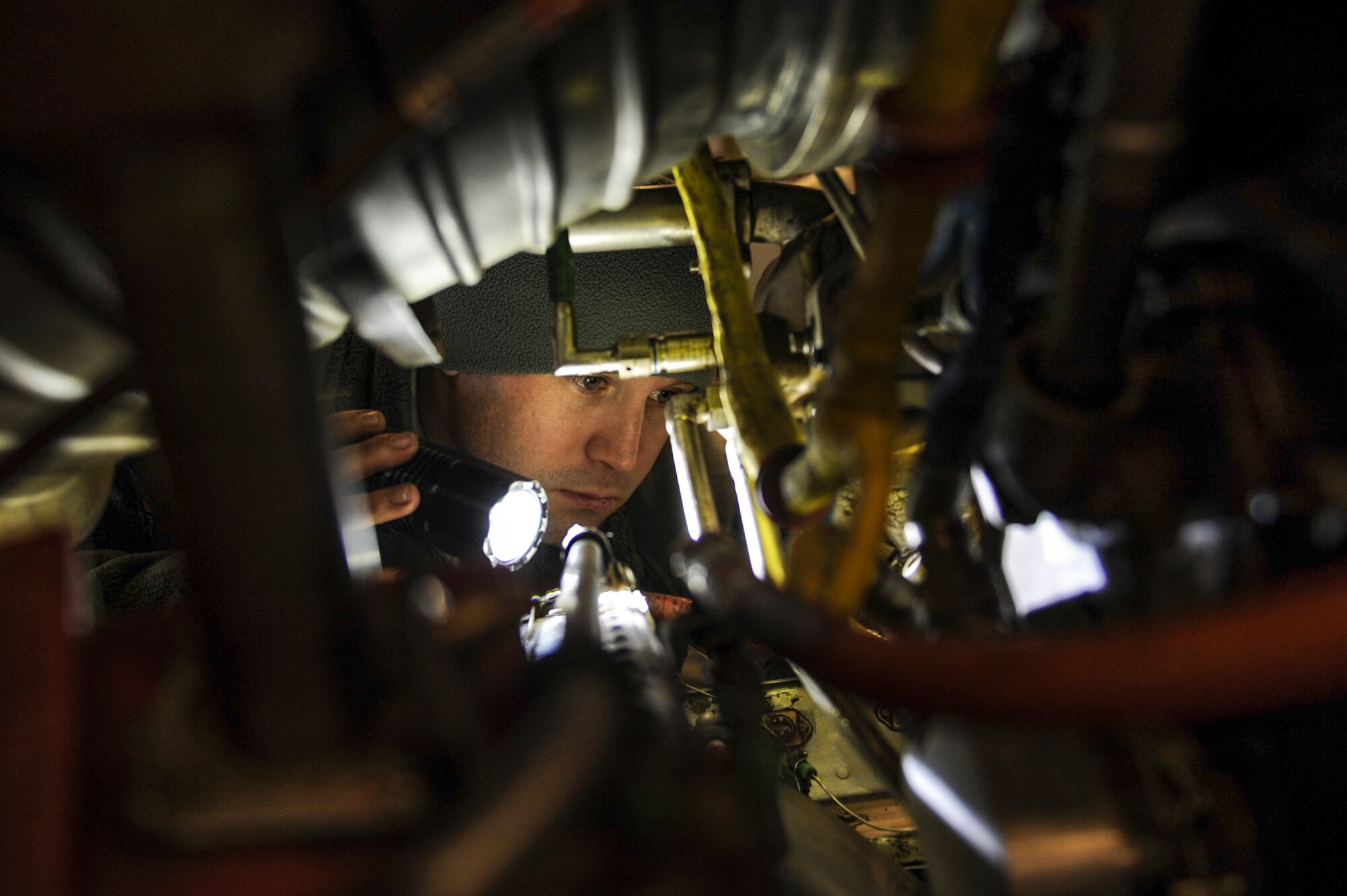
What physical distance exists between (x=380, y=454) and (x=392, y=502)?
73mm

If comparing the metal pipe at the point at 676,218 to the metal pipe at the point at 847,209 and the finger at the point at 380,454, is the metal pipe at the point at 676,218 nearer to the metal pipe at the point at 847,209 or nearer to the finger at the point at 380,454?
the metal pipe at the point at 847,209

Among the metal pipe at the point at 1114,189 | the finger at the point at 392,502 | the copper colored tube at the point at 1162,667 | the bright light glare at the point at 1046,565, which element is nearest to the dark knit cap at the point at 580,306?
the finger at the point at 392,502

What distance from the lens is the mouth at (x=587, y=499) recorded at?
1747mm

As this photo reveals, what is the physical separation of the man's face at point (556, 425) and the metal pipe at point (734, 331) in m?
0.87

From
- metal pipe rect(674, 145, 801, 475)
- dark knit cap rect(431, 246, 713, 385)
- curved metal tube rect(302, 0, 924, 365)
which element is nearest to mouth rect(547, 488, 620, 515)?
dark knit cap rect(431, 246, 713, 385)

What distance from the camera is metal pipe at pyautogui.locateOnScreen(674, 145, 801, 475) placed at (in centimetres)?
61

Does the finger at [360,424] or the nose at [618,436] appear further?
the nose at [618,436]

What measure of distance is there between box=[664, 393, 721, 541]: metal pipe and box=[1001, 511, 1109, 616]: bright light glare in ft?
0.98

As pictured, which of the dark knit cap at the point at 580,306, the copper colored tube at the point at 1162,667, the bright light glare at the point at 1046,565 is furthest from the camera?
the dark knit cap at the point at 580,306

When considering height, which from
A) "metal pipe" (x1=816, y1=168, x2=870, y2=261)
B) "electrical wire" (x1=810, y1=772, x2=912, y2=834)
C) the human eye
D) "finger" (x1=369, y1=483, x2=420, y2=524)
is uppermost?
the human eye

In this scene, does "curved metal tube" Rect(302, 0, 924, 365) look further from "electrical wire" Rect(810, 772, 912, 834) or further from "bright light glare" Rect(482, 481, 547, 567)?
"electrical wire" Rect(810, 772, 912, 834)

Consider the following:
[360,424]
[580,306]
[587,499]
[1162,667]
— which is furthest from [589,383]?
[1162,667]

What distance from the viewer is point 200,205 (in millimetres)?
331

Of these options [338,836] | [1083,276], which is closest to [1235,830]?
[1083,276]
